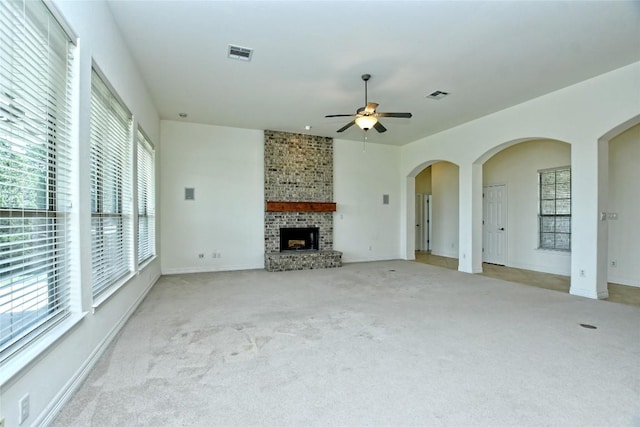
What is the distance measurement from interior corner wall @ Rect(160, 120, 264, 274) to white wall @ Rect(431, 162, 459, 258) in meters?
5.33

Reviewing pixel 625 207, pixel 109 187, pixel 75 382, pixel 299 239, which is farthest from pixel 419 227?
pixel 75 382

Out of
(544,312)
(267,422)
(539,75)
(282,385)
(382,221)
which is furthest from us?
(382,221)

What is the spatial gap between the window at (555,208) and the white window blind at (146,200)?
766 centimetres

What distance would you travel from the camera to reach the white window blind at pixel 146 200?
473cm

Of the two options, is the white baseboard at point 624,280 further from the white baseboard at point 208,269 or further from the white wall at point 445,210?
the white baseboard at point 208,269

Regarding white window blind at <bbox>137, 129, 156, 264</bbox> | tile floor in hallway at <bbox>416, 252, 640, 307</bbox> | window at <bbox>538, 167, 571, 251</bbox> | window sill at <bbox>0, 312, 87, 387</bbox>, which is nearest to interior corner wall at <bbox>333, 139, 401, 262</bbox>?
tile floor in hallway at <bbox>416, 252, 640, 307</bbox>

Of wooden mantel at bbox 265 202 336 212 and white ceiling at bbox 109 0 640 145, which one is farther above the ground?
white ceiling at bbox 109 0 640 145

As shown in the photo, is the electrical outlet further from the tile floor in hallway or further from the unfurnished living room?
the tile floor in hallway

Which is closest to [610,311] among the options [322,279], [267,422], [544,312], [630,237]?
[544,312]

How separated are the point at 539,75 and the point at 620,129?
4.41 feet

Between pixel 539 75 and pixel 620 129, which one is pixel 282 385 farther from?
pixel 620 129

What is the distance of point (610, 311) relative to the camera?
12.9 ft

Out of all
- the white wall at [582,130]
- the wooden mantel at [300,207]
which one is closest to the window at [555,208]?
the white wall at [582,130]

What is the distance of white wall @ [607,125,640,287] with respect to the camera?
5.32 metres
